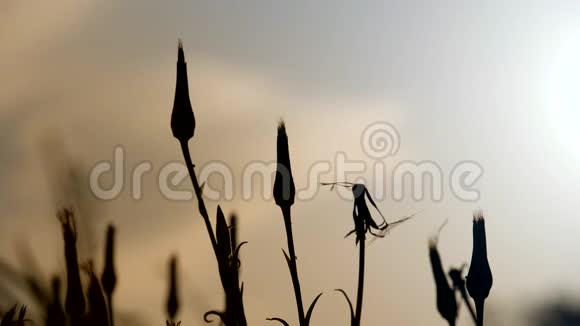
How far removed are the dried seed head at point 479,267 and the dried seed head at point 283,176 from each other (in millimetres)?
123

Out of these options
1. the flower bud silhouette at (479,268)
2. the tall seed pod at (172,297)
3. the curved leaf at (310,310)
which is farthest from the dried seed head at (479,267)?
the tall seed pod at (172,297)

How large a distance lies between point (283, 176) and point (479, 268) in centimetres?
14

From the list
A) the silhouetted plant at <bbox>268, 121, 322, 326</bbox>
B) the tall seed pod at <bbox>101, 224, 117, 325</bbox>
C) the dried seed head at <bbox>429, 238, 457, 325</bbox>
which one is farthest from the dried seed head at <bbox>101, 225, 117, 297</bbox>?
the dried seed head at <bbox>429, 238, 457, 325</bbox>

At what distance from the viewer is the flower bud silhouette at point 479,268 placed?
472mm

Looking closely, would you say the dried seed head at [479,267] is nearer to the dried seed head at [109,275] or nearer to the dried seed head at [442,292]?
the dried seed head at [442,292]

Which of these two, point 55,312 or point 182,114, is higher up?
point 182,114

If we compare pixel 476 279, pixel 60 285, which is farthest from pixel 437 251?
pixel 60 285

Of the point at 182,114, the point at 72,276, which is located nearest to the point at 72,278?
the point at 72,276

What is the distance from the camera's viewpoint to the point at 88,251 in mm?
498

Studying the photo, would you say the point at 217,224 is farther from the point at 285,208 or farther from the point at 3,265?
the point at 3,265

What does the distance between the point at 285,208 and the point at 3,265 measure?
196 mm

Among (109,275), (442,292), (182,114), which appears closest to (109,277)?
(109,275)

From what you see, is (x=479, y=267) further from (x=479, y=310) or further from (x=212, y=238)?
(x=212, y=238)

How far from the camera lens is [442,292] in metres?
0.51
